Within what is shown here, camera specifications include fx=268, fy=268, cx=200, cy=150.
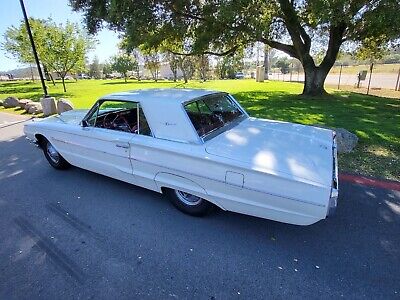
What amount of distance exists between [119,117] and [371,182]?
404 centimetres

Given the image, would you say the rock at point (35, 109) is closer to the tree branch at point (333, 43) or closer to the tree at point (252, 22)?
the tree at point (252, 22)

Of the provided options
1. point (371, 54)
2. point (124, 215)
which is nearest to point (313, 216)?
point (124, 215)

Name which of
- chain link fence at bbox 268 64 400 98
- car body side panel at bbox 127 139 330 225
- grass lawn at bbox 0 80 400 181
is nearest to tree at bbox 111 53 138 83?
chain link fence at bbox 268 64 400 98

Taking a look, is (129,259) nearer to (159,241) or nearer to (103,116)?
(159,241)

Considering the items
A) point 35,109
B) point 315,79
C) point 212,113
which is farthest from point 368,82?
point 35,109

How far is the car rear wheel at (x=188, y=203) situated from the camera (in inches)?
128

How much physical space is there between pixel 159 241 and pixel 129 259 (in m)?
0.38

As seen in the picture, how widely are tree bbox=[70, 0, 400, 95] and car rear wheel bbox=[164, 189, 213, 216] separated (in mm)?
7250

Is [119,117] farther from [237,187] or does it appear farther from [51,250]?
[237,187]

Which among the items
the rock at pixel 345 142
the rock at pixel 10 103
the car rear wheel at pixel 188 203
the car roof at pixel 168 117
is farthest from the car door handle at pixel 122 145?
the rock at pixel 10 103

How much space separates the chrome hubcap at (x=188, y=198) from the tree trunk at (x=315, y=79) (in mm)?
12116

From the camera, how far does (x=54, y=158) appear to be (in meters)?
4.93

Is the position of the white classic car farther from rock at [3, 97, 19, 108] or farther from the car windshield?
rock at [3, 97, 19, 108]

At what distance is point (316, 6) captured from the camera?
26.8 feet
